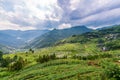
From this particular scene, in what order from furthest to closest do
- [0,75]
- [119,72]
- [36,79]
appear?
1. [0,75]
2. [36,79]
3. [119,72]

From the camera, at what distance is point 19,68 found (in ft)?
616

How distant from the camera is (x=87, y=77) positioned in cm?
10050

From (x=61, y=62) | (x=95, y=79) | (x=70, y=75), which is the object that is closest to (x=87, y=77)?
(x=95, y=79)

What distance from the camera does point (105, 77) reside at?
87812mm

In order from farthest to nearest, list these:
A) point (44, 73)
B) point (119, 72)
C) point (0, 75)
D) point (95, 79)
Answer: point (0, 75) < point (44, 73) < point (95, 79) < point (119, 72)

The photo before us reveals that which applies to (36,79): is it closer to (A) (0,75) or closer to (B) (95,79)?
(B) (95,79)

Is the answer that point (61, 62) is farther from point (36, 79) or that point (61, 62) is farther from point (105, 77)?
point (105, 77)

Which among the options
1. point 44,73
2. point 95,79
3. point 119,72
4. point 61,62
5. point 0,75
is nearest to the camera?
point 119,72

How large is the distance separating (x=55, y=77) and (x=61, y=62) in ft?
154

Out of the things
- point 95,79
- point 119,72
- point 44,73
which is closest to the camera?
point 119,72

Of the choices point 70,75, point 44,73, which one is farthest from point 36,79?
point 70,75

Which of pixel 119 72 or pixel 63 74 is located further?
pixel 63 74

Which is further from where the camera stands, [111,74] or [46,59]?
[46,59]

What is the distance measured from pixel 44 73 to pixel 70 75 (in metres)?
22.7
